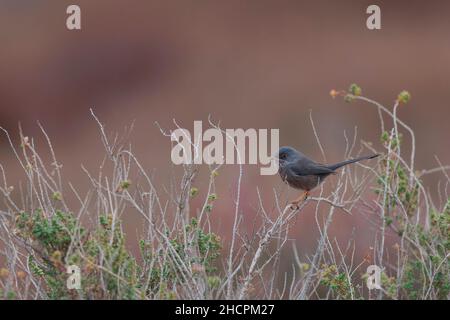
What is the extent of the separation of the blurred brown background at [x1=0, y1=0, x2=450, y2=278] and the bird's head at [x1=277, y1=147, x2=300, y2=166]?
303 inches

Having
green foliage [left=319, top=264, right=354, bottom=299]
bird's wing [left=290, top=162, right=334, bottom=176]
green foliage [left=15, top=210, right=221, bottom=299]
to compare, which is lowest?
Answer: green foliage [left=319, top=264, right=354, bottom=299]

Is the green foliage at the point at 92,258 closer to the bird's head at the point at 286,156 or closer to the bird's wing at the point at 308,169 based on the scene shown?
the bird's wing at the point at 308,169

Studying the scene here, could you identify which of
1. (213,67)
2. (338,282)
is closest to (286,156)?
(338,282)

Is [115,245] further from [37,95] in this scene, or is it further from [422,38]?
[422,38]

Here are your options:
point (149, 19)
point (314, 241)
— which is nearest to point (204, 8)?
point (149, 19)

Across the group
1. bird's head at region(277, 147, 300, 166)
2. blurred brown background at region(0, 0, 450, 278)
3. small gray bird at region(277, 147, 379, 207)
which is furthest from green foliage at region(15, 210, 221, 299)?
blurred brown background at region(0, 0, 450, 278)

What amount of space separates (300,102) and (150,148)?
3.26 metres

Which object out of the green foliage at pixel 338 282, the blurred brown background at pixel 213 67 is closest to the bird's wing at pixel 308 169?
the green foliage at pixel 338 282

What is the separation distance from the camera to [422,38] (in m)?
18.2

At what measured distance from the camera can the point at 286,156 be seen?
8.10 meters

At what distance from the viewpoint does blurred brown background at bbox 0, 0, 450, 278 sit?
16.8 m

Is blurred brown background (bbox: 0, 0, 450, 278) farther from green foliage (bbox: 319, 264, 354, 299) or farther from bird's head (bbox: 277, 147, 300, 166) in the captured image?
green foliage (bbox: 319, 264, 354, 299)

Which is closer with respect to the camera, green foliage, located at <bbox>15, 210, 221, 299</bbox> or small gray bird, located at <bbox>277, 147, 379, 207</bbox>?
green foliage, located at <bbox>15, 210, 221, 299</bbox>

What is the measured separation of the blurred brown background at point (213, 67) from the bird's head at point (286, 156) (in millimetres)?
7684
